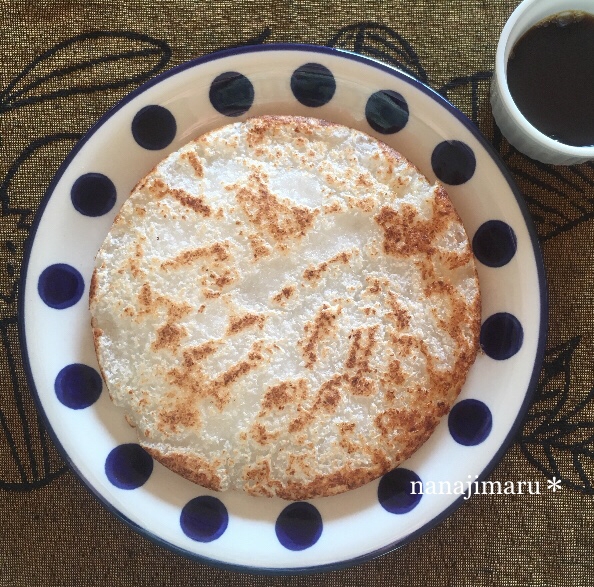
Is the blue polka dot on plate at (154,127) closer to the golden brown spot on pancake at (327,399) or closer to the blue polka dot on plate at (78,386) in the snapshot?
the blue polka dot on plate at (78,386)

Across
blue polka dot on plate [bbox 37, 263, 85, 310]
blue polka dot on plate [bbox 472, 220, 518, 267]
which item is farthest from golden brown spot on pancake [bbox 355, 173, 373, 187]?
blue polka dot on plate [bbox 37, 263, 85, 310]

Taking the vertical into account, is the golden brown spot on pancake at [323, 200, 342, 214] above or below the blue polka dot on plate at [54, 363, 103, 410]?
above

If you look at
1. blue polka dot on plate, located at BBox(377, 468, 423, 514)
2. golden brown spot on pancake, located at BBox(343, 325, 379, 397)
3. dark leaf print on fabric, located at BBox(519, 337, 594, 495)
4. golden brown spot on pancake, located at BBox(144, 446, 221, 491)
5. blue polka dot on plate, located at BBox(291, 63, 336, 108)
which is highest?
blue polka dot on plate, located at BBox(291, 63, 336, 108)

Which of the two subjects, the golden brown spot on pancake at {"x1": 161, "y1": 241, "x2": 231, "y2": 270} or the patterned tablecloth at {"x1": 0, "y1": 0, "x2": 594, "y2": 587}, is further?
the patterned tablecloth at {"x1": 0, "y1": 0, "x2": 594, "y2": 587}

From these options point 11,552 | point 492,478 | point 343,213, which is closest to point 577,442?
point 492,478

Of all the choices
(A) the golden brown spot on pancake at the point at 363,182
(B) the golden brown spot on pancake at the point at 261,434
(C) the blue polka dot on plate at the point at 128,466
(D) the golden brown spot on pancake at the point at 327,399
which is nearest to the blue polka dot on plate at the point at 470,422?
(D) the golden brown spot on pancake at the point at 327,399

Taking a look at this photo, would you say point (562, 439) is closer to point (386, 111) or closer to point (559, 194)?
point (559, 194)

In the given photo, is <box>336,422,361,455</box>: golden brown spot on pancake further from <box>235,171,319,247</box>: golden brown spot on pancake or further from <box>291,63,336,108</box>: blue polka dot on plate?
<box>291,63,336,108</box>: blue polka dot on plate
